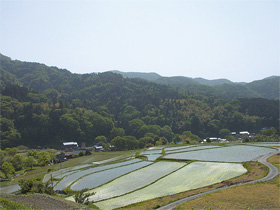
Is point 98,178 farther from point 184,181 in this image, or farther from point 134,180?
point 184,181

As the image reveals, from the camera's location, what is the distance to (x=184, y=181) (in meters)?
34.3

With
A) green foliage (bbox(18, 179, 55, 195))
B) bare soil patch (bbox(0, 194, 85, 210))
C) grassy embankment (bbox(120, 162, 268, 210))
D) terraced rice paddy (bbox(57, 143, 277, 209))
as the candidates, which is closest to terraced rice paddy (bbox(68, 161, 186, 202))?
terraced rice paddy (bbox(57, 143, 277, 209))

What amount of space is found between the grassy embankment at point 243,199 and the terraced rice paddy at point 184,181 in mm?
5438

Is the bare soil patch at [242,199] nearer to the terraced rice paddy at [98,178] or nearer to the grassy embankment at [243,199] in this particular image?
the grassy embankment at [243,199]

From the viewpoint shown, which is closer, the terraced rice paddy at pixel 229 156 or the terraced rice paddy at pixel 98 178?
the terraced rice paddy at pixel 98 178

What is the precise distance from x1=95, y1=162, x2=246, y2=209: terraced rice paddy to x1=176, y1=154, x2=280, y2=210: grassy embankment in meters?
5.44

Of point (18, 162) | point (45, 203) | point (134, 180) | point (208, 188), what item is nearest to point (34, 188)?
point (45, 203)

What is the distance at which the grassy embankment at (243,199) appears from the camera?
2208cm

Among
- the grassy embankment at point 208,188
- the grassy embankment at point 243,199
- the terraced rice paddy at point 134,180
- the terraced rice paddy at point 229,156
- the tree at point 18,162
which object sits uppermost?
the grassy embankment at point 243,199

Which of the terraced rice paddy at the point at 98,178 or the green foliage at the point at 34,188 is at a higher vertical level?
the green foliage at the point at 34,188

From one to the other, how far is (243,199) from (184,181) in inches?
451

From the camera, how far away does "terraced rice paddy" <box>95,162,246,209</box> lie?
28953mm

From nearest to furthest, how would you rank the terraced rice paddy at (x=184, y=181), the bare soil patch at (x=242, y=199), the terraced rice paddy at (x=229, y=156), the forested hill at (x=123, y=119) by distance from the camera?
the bare soil patch at (x=242, y=199)
the terraced rice paddy at (x=184, y=181)
the terraced rice paddy at (x=229, y=156)
the forested hill at (x=123, y=119)

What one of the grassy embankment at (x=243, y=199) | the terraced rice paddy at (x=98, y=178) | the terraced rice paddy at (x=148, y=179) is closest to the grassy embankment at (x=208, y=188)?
the terraced rice paddy at (x=148, y=179)
